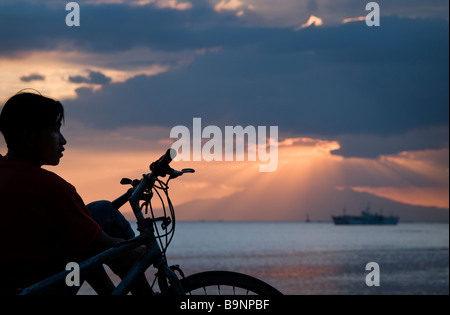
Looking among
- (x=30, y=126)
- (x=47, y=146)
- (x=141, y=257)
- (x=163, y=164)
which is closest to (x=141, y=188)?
(x=163, y=164)

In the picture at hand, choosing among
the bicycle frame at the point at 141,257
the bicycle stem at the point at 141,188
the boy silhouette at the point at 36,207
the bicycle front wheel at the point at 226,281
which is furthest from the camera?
the bicycle front wheel at the point at 226,281

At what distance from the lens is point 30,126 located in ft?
8.61

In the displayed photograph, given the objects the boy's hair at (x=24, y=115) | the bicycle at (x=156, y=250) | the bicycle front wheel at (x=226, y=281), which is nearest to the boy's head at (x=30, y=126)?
the boy's hair at (x=24, y=115)

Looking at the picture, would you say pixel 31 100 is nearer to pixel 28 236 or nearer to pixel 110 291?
pixel 28 236

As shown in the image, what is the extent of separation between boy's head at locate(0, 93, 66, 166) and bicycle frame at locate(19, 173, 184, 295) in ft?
1.52

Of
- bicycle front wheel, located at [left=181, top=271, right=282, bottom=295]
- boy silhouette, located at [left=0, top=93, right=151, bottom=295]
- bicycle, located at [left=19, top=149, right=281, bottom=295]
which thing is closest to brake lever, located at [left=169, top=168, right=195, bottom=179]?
bicycle, located at [left=19, top=149, right=281, bottom=295]

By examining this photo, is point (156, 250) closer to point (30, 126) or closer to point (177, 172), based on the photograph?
point (177, 172)

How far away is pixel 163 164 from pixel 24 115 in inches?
26.8

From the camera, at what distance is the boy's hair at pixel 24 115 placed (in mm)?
2615

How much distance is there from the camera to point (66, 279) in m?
2.58

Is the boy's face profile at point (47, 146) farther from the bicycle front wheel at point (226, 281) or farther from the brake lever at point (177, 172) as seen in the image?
the bicycle front wheel at point (226, 281)

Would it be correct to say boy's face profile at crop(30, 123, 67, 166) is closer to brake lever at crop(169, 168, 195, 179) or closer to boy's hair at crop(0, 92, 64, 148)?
boy's hair at crop(0, 92, 64, 148)

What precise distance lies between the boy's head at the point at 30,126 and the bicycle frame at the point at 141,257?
46 centimetres

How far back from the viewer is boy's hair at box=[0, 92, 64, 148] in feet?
8.58
